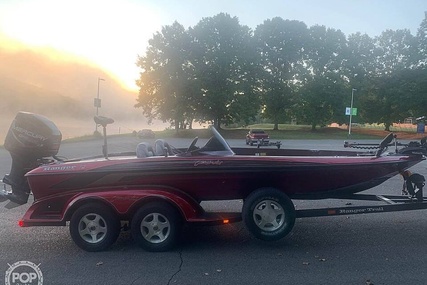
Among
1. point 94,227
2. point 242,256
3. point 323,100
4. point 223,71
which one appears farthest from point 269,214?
point 323,100

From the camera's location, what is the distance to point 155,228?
471cm

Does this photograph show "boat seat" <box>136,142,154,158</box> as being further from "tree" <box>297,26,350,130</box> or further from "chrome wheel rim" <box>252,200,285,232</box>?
"tree" <box>297,26,350,130</box>

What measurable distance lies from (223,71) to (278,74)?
10.6 m

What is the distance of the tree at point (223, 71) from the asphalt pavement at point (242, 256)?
133 ft

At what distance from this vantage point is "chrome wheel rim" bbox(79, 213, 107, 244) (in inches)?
186

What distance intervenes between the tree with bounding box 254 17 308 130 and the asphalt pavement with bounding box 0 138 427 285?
47133 mm

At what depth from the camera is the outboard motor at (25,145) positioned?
17.8ft

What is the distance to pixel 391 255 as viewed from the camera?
4.54 meters

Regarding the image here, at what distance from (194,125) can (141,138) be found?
1849 cm

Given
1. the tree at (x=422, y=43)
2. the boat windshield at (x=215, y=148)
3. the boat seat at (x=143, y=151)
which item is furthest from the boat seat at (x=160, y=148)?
the tree at (x=422, y=43)

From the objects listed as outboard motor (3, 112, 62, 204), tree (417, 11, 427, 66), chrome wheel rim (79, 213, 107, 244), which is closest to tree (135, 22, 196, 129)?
tree (417, 11, 427, 66)

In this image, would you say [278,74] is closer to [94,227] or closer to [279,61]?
[279,61]

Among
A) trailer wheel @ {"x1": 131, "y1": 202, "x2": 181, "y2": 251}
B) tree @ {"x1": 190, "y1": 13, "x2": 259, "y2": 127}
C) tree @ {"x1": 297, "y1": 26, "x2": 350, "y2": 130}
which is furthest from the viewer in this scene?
tree @ {"x1": 297, "y1": 26, "x2": 350, "y2": 130}

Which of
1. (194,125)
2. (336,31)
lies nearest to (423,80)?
(336,31)
